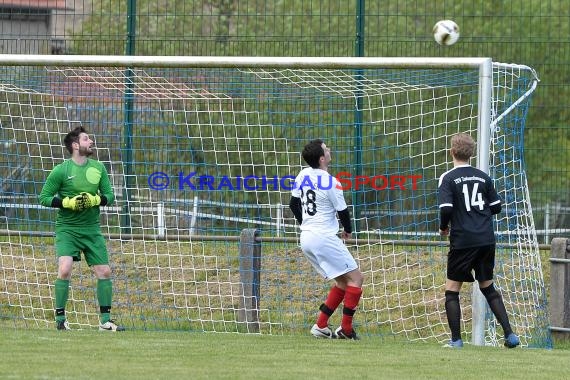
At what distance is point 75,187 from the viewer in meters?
11.1

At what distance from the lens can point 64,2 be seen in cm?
1534

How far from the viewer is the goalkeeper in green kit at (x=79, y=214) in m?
11.1

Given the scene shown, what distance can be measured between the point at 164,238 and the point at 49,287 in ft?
5.42

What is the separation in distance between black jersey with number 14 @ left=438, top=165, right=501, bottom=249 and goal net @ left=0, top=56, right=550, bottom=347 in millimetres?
2369

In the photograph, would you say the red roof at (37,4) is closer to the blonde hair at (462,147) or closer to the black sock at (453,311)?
the blonde hair at (462,147)

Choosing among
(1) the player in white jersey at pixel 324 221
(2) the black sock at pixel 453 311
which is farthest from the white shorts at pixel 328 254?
(2) the black sock at pixel 453 311

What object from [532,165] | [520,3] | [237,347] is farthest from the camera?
[520,3]

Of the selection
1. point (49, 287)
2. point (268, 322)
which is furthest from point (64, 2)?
point (268, 322)

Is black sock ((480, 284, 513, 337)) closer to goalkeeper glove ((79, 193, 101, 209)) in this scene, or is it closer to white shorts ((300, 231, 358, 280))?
white shorts ((300, 231, 358, 280))

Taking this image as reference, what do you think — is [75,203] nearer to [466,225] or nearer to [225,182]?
[225,182]

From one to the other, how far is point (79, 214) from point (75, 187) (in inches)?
9.8

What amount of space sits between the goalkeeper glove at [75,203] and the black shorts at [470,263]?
329cm

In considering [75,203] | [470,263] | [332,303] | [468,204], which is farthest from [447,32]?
[75,203]

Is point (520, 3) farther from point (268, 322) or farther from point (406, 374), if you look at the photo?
point (406, 374)
